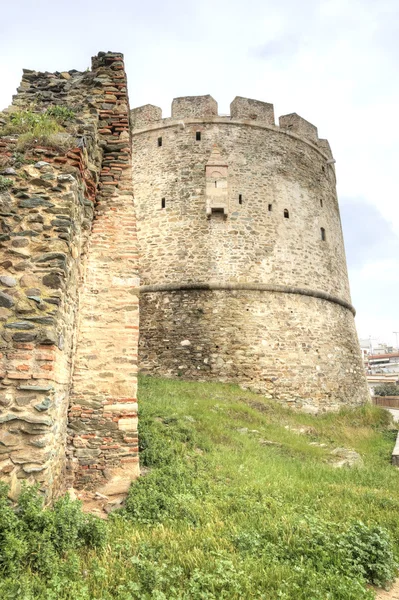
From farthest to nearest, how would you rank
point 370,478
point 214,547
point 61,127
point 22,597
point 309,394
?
point 309,394
point 370,478
point 61,127
point 214,547
point 22,597

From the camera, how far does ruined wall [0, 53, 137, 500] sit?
3.04 metres

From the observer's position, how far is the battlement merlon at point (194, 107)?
1339cm

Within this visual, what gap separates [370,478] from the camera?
541 cm

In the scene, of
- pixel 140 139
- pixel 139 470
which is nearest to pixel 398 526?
pixel 139 470

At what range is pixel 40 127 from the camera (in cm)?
421

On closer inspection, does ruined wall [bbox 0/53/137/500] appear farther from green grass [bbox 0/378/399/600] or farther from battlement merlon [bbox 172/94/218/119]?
battlement merlon [bbox 172/94/218/119]

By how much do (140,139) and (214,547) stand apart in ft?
43.9

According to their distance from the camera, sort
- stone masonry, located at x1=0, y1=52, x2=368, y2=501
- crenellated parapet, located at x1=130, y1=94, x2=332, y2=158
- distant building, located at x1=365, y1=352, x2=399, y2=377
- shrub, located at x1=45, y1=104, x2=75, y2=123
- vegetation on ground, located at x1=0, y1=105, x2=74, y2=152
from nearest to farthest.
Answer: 1. stone masonry, located at x1=0, y1=52, x2=368, y2=501
2. vegetation on ground, located at x1=0, y1=105, x2=74, y2=152
3. shrub, located at x1=45, y1=104, x2=75, y2=123
4. crenellated parapet, located at x1=130, y1=94, x2=332, y2=158
5. distant building, located at x1=365, y1=352, x2=399, y2=377

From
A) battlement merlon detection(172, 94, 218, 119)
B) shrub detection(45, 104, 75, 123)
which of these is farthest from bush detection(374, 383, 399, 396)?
shrub detection(45, 104, 75, 123)

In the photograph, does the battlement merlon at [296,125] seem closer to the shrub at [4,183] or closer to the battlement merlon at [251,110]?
the battlement merlon at [251,110]

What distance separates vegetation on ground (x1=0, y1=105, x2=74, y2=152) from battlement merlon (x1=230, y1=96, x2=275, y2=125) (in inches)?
387

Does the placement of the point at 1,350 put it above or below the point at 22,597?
above

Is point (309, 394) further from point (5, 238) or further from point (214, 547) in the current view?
point (5, 238)

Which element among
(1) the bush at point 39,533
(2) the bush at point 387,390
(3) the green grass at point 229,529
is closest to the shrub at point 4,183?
(1) the bush at point 39,533
